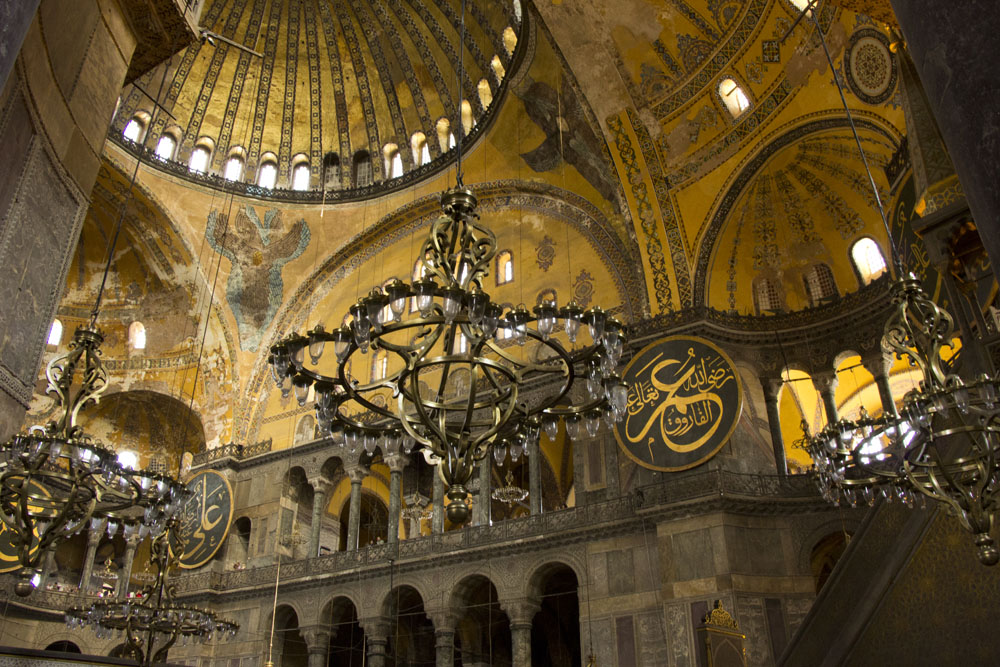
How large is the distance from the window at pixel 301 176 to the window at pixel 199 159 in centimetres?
171

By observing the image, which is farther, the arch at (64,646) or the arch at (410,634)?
the arch at (64,646)

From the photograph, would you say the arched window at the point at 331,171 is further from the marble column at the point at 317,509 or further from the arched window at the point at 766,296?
the arched window at the point at 766,296

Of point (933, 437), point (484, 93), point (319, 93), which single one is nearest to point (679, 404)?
point (933, 437)

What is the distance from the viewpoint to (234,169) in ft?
50.6

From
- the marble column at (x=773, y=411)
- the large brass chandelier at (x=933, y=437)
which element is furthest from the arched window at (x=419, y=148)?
the large brass chandelier at (x=933, y=437)

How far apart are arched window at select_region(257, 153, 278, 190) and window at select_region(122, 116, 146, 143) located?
7.35 feet

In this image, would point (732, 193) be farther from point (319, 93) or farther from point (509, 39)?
point (319, 93)

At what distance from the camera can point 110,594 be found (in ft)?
44.6

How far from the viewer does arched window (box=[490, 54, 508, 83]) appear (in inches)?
502

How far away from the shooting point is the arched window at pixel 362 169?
1545cm

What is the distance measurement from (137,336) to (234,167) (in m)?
4.00

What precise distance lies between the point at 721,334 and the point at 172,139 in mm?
11174

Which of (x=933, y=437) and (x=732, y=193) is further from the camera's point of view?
(x=732, y=193)

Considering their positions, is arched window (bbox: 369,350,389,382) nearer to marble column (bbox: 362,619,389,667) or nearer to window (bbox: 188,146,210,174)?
marble column (bbox: 362,619,389,667)
